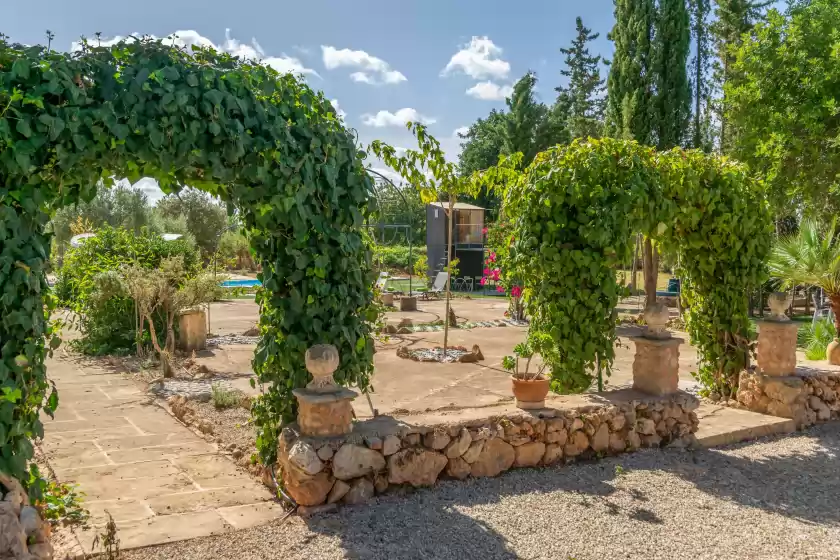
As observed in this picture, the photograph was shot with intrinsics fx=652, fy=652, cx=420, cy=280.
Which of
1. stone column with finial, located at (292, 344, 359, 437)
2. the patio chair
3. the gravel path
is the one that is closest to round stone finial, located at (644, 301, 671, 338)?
the gravel path

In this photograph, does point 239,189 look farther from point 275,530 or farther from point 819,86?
point 819,86

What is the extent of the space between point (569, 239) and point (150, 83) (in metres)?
3.30

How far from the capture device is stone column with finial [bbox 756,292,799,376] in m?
5.94

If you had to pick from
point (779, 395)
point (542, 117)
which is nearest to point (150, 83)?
point (779, 395)

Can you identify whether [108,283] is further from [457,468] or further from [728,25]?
[728,25]

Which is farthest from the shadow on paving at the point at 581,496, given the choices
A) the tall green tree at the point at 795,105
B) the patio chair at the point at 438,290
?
the patio chair at the point at 438,290

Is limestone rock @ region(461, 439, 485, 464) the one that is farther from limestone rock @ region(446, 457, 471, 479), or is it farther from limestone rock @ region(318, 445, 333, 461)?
limestone rock @ region(318, 445, 333, 461)

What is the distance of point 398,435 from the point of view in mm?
4016

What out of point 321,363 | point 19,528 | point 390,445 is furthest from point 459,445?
point 19,528

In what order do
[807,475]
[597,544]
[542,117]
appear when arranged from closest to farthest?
→ [597,544], [807,475], [542,117]

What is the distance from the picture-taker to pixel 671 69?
59.1 feet

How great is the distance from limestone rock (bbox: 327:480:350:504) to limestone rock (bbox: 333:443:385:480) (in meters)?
0.04

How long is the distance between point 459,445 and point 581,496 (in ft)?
2.71

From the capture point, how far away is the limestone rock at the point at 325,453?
3760 millimetres
